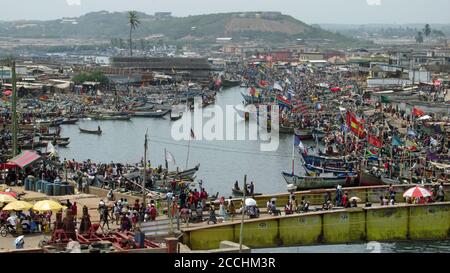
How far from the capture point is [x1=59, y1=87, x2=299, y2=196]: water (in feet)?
151

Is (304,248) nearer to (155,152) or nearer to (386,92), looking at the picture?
(155,152)

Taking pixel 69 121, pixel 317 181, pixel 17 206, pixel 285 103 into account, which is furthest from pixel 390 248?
pixel 69 121

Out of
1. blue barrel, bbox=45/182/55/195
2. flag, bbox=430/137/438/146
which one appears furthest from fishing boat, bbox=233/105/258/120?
blue barrel, bbox=45/182/55/195

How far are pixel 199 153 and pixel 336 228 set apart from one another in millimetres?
32177

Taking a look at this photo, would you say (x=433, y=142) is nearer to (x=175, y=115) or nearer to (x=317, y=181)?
(x=317, y=181)

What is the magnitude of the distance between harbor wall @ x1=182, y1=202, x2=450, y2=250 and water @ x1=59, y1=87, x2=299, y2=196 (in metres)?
15.0

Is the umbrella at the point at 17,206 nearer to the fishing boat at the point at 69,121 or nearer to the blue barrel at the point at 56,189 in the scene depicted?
the blue barrel at the point at 56,189

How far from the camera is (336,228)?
25234mm

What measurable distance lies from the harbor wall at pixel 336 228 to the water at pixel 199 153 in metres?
15.0

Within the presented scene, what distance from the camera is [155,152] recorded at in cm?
5794

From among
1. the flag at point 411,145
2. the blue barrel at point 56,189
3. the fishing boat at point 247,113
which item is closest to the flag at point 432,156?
the flag at point 411,145

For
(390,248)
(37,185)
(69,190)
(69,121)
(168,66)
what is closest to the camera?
(390,248)
